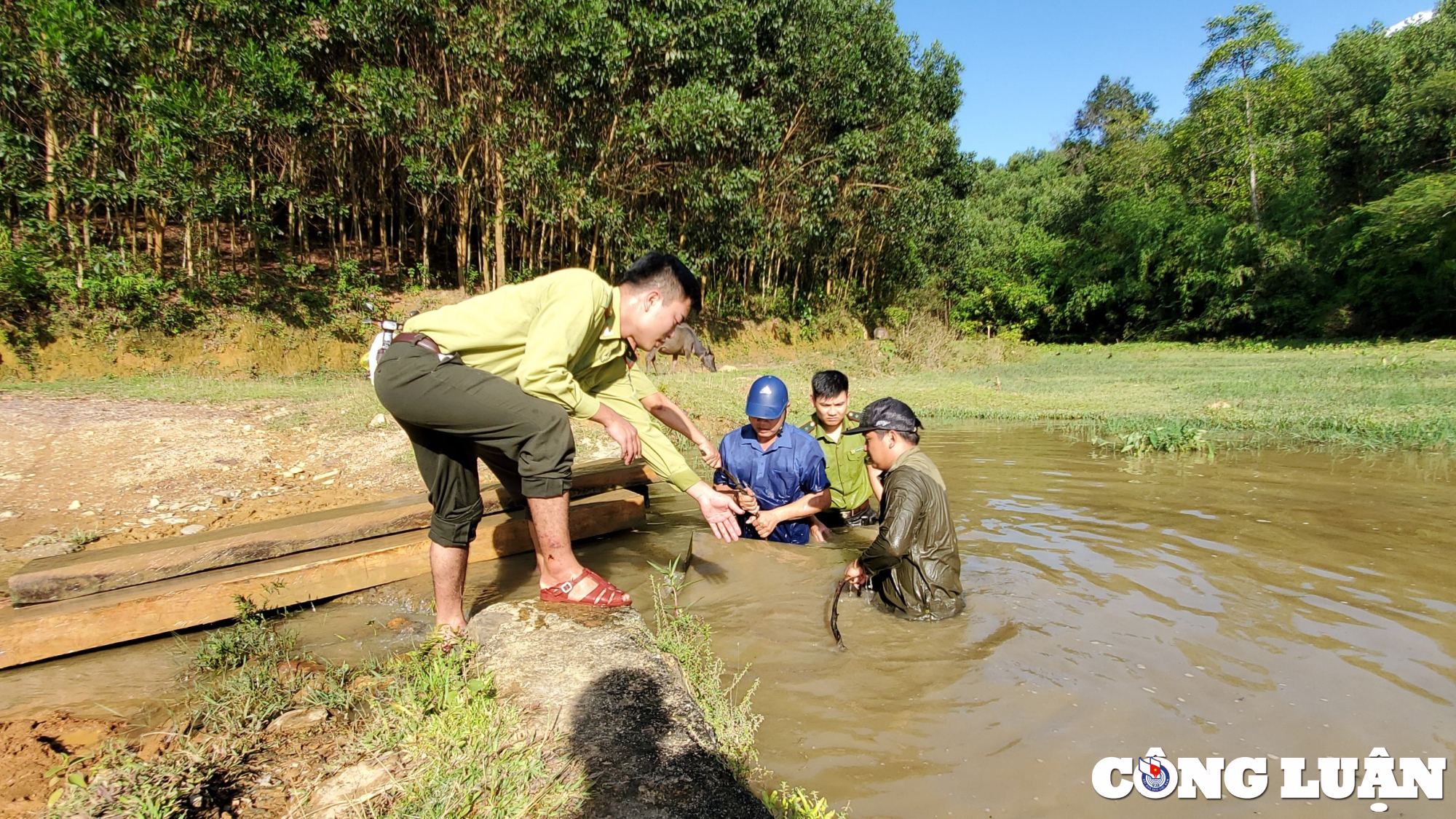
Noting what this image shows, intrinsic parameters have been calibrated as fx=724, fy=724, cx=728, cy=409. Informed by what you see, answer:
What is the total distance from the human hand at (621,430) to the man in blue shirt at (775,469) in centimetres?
175

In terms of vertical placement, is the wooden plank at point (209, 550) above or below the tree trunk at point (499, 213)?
below

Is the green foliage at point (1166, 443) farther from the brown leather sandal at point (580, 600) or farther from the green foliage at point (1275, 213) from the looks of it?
the green foliage at point (1275, 213)

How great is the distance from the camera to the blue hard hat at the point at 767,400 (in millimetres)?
5043

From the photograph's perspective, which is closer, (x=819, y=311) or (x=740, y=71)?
(x=740, y=71)

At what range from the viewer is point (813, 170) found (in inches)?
808

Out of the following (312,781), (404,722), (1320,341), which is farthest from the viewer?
(1320,341)

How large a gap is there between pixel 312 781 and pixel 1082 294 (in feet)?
113

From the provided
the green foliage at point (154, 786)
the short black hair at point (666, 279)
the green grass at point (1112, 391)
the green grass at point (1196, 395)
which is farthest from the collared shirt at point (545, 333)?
the green grass at point (1196, 395)

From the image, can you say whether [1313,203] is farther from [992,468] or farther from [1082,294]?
[992,468]

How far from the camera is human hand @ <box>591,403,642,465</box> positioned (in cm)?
310

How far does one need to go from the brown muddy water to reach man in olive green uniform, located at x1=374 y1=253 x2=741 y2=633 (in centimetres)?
77

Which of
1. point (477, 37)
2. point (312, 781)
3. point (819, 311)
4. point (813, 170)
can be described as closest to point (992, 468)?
point (312, 781)

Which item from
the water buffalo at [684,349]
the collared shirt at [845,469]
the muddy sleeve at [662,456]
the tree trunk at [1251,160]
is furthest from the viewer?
the tree trunk at [1251,160]
